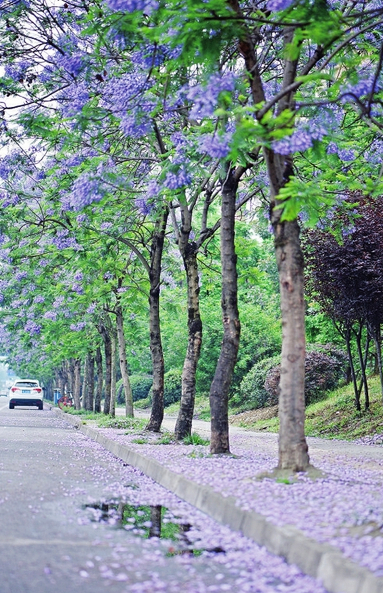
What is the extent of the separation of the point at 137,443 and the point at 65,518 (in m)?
8.50

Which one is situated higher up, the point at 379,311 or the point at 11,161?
the point at 11,161

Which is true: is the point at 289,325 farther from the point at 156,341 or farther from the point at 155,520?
the point at 156,341

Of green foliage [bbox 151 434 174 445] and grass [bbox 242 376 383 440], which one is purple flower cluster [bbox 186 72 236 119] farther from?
grass [bbox 242 376 383 440]

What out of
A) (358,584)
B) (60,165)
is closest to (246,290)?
(60,165)

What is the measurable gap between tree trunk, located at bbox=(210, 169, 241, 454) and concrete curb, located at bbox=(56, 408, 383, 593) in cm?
263

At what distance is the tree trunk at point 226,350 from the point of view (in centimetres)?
1312

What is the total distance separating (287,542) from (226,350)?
7180mm

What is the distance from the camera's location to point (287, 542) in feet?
19.9

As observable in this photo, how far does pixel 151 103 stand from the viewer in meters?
11.5

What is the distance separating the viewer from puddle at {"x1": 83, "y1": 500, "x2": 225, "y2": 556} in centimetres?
659

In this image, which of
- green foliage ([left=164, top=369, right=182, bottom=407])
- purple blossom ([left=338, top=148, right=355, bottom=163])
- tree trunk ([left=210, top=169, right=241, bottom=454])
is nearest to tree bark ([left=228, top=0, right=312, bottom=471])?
purple blossom ([left=338, top=148, right=355, bottom=163])

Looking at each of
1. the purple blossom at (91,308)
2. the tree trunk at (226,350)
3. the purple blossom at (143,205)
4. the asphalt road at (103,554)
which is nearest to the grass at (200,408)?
the purple blossom at (91,308)

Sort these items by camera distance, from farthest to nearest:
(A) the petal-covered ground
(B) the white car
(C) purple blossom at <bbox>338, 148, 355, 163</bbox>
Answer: (B) the white car < (C) purple blossom at <bbox>338, 148, 355, 163</bbox> < (A) the petal-covered ground

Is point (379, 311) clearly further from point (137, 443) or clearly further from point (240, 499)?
point (240, 499)
